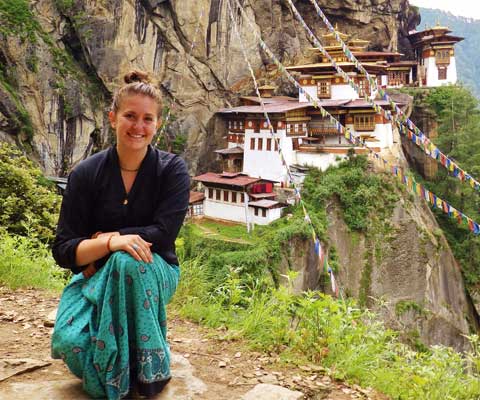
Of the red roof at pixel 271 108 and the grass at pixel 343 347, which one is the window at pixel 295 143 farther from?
the grass at pixel 343 347

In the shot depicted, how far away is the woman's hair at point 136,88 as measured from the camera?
126 inches

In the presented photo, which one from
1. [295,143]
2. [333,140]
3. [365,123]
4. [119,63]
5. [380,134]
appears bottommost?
[295,143]

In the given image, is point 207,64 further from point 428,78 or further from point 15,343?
point 15,343

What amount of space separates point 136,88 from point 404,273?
1023 inches

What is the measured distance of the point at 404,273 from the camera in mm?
27016

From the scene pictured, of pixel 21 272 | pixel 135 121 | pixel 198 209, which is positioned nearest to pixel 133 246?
pixel 135 121

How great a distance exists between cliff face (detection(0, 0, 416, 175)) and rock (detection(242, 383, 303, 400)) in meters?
21.2

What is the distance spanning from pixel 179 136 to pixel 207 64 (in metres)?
5.01

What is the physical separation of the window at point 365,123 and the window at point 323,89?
2.83 metres

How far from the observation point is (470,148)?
32.1 metres

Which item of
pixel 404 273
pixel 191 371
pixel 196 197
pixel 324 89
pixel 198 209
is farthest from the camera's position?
pixel 324 89

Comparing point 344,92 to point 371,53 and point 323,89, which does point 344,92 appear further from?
point 371,53

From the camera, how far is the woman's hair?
3.20 m

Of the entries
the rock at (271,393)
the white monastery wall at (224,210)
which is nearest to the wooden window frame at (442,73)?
the white monastery wall at (224,210)
